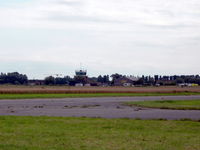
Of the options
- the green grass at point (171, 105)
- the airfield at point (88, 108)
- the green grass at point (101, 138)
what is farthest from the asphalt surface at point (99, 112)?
the green grass at point (101, 138)

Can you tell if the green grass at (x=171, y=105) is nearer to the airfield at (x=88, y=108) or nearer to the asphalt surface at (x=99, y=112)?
the airfield at (x=88, y=108)

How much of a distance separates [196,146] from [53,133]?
5166 millimetres

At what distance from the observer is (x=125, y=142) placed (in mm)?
14469

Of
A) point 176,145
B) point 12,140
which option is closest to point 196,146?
point 176,145

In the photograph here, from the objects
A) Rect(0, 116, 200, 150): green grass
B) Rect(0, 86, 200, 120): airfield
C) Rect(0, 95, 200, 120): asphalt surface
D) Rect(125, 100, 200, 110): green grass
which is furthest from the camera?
Rect(125, 100, 200, 110): green grass

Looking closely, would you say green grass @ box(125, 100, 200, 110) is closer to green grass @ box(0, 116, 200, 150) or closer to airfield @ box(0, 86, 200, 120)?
airfield @ box(0, 86, 200, 120)

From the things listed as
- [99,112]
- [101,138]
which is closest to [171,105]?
[99,112]

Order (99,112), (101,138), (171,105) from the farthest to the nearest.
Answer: (171,105)
(99,112)
(101,138)

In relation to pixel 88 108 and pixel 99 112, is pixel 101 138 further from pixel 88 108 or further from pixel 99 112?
pixel 88 108

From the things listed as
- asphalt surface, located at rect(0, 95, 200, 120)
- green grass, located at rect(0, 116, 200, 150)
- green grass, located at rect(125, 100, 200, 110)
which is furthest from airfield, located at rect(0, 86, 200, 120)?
green grass, located at rect(0, 116, 200, 150)

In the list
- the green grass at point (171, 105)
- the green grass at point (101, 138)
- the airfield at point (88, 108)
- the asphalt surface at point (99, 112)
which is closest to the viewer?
the green grass at point (101, 138)

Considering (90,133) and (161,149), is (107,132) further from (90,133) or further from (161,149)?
(161,149)

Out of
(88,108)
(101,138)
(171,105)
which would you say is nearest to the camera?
(101,138)

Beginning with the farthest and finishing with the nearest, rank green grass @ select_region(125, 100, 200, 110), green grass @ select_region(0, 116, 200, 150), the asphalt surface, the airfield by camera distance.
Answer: green grass @ select_region(125, 100, 200, 110)
the airfield
the asphalt surface
green grass @ select_region(0, 116, 200, 150)
